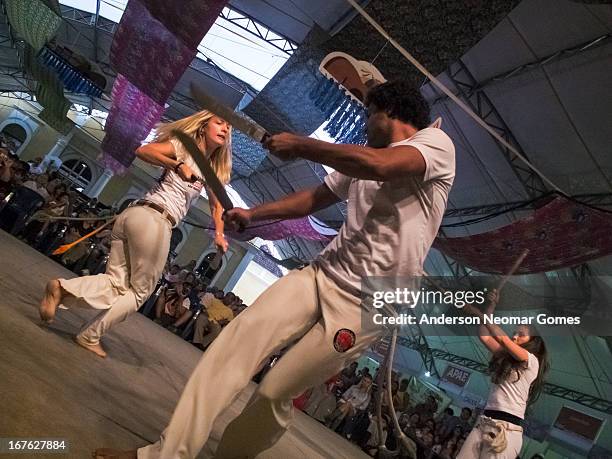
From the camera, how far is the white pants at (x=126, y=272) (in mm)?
3137

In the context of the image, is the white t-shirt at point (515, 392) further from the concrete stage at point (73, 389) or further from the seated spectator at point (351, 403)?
the seated spectator at point (351, 403)

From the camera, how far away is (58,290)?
3.06 meters

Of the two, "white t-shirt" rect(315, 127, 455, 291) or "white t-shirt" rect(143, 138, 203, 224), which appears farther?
"white t-shirt" rect(143, 138, 203, 224)

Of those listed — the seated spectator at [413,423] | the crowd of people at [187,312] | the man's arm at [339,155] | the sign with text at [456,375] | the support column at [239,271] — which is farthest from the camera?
the support column at [239,271]

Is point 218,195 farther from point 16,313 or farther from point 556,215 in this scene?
point 556,215

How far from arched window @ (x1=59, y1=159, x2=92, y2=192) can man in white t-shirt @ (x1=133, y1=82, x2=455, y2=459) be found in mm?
30173

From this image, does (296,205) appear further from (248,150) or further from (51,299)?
(248,150)

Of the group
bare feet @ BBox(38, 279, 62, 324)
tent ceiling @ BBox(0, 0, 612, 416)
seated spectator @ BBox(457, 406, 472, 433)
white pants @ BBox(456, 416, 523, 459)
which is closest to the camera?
bare feet @ BBox(38, 279, 62, 324)

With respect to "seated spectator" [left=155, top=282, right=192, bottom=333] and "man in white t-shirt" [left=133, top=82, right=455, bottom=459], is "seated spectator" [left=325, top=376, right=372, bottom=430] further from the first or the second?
"man in white t-shirt" [left=133, top=82, right=455, bottom=459]

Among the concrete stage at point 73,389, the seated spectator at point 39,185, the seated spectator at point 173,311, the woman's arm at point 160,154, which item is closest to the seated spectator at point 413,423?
the seated spectator at point 173,311

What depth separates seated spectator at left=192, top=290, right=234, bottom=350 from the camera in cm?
1053

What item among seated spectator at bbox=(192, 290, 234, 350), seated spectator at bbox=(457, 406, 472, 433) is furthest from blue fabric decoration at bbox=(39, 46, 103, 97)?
seated spectator at bbox=(457, 406, 472, 433)

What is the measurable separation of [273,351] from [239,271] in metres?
29.2

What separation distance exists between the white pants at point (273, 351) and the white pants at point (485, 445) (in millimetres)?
2171
